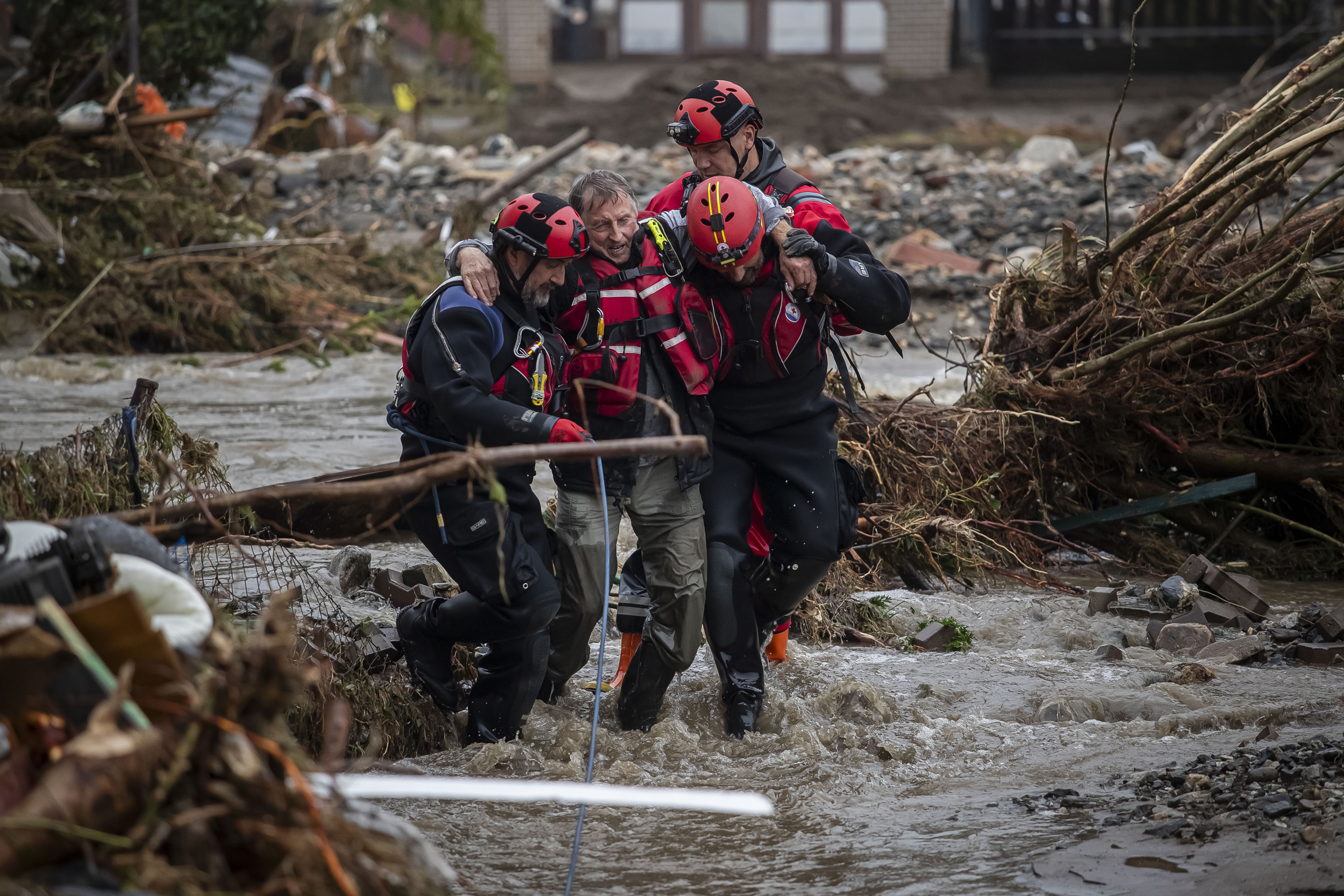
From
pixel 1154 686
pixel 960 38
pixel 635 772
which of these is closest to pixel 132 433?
pixel 635 772

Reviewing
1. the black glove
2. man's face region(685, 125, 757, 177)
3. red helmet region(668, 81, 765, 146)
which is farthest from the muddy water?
red helmet region(668, 81, 765, 146)

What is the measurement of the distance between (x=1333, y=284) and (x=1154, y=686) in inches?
111

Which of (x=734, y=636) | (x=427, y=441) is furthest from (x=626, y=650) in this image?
(x=427, y=441)

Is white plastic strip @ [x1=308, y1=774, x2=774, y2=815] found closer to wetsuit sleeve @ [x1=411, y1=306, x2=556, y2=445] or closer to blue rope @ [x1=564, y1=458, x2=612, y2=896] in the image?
blue rope @ [x1=564, y1=458, x2=612, y2=896]

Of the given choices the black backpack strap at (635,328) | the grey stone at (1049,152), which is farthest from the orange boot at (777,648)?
the grey stone at (1049,152)

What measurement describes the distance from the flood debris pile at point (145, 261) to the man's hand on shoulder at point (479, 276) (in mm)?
7344

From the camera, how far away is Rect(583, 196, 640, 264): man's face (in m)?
4.36

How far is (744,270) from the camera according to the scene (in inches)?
173

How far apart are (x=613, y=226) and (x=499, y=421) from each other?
0.86 meters

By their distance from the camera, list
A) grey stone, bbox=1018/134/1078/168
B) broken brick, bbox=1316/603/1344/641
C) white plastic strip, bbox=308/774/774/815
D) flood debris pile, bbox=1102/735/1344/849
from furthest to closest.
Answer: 1. grey stone, bbox=1018/134/1078/168
2. broken brick, bbox=1316/603/1344/641
3. flood debris pile, bbox=1102/735/1344/849
4. white plastic strip, bbox=308/774/774/815

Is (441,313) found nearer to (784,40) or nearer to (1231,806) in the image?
(1231,806)

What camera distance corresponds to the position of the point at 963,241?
1480cm

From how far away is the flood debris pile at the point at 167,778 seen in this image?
1882mm

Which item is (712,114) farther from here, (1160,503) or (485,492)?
(1160,503)
